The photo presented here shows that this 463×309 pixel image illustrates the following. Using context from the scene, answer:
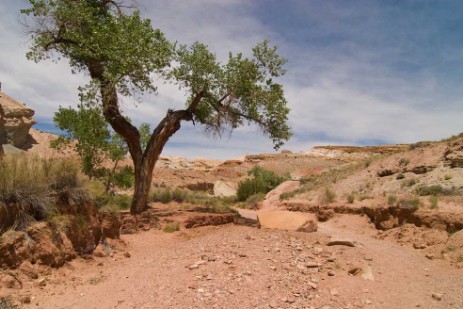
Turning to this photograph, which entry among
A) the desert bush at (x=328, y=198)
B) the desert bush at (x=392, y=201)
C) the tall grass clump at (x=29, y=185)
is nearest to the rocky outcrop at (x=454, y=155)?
the desert bush at (x=392, y=201)

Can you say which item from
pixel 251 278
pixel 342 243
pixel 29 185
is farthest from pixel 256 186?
pixel 29 185

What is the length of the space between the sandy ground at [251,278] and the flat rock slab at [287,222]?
1.39m

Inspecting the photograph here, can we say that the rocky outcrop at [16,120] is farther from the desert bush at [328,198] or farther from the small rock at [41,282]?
the small rock at [41,282]

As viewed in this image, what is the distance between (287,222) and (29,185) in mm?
7095

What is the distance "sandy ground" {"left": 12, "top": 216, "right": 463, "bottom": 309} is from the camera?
579 centimetres

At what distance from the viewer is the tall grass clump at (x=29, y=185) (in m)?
6.29

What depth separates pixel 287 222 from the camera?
11219 millimetres

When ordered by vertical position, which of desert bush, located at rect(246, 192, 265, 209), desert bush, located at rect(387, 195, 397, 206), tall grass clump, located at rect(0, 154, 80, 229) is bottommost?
desert bush, located at rect(246, 192, 265, 209)

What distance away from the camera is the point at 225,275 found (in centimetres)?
659

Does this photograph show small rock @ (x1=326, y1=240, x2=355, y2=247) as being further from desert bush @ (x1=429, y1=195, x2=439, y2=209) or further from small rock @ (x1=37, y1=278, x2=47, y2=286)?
small rock @ (x1=37, y1=278, x2=47, y2=286)

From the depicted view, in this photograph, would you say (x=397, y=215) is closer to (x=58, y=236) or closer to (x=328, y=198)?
(x=328, y=198)

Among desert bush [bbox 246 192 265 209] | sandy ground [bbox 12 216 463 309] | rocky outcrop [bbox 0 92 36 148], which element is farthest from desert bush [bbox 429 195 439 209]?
rocky outcrop [bbox 0 92 36 148]

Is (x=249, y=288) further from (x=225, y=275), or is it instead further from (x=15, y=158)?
(x=15, y=158)

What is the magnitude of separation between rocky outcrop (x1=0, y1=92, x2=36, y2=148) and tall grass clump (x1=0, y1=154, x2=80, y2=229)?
34.0 meters
